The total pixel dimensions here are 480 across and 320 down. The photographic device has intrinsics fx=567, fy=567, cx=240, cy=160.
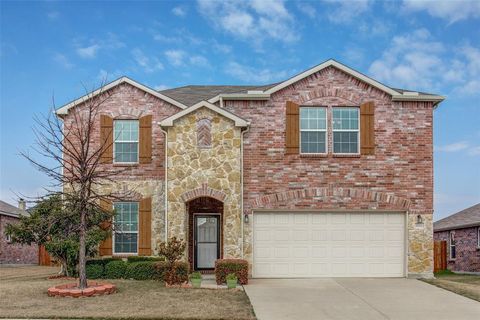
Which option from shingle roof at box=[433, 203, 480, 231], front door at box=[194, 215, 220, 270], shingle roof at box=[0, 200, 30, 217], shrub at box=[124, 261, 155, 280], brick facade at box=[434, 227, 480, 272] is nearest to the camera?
shrub at box=[124, 261, 155, 280]

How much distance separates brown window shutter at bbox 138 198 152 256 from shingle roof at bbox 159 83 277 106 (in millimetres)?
4173

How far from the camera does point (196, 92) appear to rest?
79.0 ft

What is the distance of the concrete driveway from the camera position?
12195mm

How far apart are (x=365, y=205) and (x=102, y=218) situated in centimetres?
874

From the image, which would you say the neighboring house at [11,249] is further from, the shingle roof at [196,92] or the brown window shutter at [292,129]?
the brown window shutter at [292,129]

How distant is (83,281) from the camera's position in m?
14.6

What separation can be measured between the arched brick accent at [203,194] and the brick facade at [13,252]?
52.0 feet

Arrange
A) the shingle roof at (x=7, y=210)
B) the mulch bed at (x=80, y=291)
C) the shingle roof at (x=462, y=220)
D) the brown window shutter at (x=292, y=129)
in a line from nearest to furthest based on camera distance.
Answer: the mulch bed at (x=80, y=291) < the brown window shutter at (x=292, y=129) < the shingle roof at (x=462, y=220) < the shingle roof at (x=7, y=210)

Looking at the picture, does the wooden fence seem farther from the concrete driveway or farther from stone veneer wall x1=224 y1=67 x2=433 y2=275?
the concrete driveway

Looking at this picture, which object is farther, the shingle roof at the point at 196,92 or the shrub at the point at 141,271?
the shingle roof at the point at 196,92

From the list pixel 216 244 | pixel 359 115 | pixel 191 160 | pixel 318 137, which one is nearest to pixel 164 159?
pixel 191 160

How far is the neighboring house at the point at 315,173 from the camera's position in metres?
18.4

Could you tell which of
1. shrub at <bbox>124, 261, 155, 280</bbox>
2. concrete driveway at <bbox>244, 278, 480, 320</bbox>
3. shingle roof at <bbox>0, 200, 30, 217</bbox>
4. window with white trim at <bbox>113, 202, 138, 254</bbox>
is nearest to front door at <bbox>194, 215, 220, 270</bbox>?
window with white trim at <bbox>113, 202, 138, 254</bbox>

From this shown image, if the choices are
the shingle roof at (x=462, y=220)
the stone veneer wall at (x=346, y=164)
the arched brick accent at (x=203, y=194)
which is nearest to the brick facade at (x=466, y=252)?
the shingle roof at (x=462, y=220)
